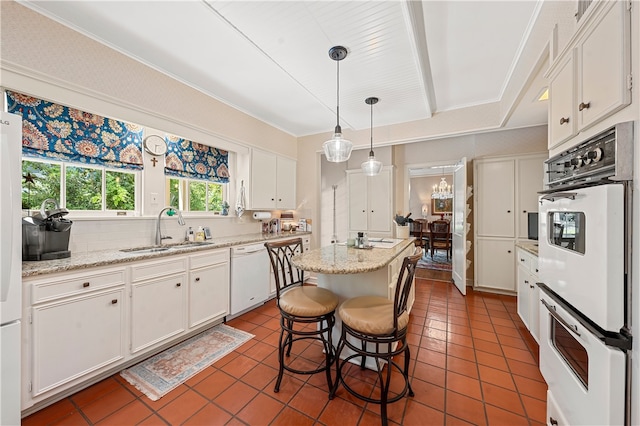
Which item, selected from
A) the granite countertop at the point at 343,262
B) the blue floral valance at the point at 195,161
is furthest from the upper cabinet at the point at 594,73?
the blue floral valance at the point at 195,161

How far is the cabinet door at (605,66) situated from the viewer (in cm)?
91

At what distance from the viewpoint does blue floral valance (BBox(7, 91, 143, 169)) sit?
1.93 metres

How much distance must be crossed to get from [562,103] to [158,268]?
10.3 ft

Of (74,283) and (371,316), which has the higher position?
(74,283)

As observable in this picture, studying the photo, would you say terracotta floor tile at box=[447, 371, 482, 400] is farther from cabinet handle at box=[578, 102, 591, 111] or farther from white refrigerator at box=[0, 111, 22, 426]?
white refrigerator at box=[0, 111, 22, 426]

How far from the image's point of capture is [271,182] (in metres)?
4.09

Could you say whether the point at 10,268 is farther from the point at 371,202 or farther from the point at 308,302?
the point at 371,202

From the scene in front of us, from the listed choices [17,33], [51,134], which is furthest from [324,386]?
[17,33]

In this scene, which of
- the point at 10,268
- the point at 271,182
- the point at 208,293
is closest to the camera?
the point at 10,268

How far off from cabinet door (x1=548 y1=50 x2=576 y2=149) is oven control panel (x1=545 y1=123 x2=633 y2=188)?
0.16 m

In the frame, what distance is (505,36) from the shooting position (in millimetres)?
2150

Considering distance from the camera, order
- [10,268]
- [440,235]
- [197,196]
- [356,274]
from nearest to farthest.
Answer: [10,268], [356,274], [197,196], [440,235]

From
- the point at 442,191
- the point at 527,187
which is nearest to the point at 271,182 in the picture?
the point at 527,187

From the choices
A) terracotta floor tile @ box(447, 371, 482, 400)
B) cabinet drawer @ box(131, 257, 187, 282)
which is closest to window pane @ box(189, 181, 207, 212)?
cabinet drawer @ box(131, 257, 187, 282)
